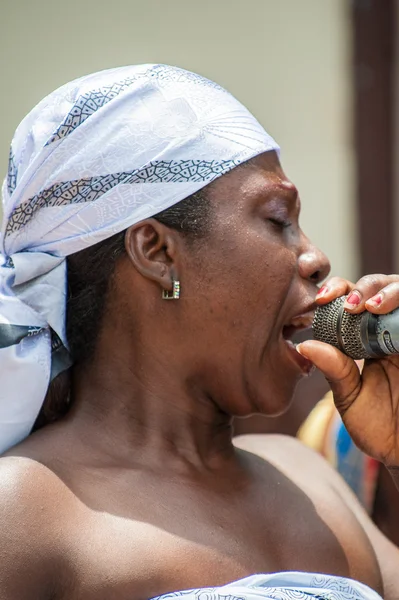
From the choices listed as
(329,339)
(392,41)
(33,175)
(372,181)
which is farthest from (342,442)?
(392,41)

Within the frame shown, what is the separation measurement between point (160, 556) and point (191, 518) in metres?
0.18

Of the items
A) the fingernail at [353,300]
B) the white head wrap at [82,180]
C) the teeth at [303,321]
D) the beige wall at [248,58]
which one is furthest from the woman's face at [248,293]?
the beige wall at [248,58]

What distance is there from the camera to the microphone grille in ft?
8.21

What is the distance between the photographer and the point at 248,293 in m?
2.68

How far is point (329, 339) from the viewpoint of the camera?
101 inches

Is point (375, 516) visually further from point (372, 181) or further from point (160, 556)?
point (372, 181)

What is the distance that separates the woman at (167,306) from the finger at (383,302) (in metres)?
0.10

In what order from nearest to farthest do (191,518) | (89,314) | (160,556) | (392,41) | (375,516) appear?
(160,556) < (191,518) < (89,314) < (375,516) < (392,41)

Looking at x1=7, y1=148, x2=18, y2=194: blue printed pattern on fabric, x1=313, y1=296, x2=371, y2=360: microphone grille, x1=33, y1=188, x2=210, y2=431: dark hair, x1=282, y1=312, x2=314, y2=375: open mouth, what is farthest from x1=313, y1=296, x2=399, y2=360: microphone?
x1=7, y1=148, x2=18, y2=194: blue printed pattern on fabric

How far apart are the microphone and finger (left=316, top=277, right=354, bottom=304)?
14 millimetres

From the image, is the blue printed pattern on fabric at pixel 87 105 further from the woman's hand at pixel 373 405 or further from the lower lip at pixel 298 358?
the woman's hand at pixel 373 405

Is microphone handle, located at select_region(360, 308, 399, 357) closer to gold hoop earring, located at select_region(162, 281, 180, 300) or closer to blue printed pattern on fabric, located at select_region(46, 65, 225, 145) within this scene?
gold hoop earring, located at select_region(162, 281, 180, 300)

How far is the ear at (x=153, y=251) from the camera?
8.84ft

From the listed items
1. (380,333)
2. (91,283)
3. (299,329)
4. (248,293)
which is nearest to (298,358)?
(299,329)
